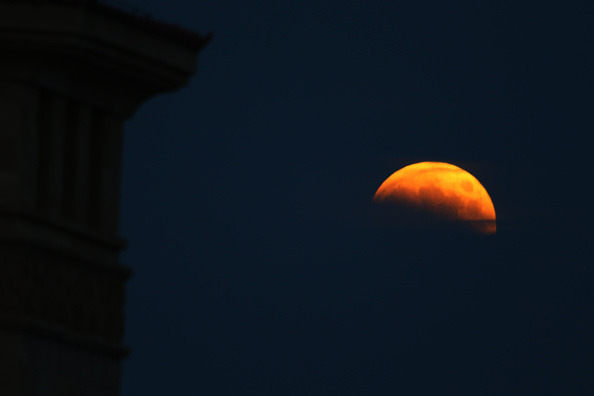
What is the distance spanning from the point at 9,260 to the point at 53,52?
5314mm

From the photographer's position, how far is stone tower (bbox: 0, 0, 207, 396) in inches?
1656

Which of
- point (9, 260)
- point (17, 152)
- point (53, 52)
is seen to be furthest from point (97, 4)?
point (9, 260)

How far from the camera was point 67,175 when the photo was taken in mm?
44625

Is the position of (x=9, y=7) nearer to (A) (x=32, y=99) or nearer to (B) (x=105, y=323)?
(A) (x=32, y=99)

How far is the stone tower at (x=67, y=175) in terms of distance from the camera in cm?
4206

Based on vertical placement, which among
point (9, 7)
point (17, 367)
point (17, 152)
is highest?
point (9, 7)

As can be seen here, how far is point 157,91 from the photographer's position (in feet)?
151

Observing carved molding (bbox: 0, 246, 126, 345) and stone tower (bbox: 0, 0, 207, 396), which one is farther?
carved molding (bbox: 0, 246, 126, 345)

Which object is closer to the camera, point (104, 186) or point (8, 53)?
point (8, 53)

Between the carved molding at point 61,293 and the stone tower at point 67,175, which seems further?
the carved molding at point 61,293

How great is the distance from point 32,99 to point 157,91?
13.9 ft

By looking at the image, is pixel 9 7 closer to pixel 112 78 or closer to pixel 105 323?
pixel 112 78

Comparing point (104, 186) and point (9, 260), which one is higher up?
point (104, 186)

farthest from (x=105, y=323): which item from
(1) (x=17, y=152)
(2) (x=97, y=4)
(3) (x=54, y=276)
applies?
(2) (x=97, y=4)
